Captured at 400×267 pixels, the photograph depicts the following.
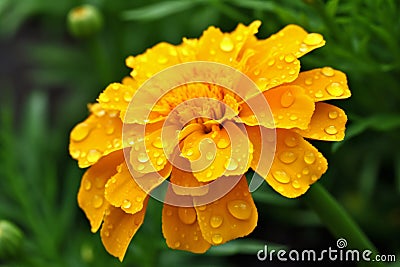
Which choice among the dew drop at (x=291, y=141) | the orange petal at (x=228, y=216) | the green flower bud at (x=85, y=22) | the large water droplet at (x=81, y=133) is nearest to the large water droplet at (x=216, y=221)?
the orange petal at (x=228, y=216)

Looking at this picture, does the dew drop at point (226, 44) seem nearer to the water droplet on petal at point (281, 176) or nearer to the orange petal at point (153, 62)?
the orange petal at point (153, 62)

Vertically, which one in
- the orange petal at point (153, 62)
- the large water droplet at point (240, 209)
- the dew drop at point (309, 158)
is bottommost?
the large water droplet at point (240, 209)

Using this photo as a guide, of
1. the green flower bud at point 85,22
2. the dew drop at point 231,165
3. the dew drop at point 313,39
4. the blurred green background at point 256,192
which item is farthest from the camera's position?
the green flower bud at point 85,22

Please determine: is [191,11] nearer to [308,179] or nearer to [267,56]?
[267,56]

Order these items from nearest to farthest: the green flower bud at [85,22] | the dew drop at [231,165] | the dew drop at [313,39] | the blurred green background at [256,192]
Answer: the dew drop at [231,165] → the dew drop at [313,39] → the blurred green background at [256,192] → the green flower bud at [85,22]

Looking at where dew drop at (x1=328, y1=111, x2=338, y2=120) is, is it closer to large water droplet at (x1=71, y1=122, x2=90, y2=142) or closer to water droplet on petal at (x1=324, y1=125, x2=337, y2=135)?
water droplet on petal at (x1=324, y1=125, x2=337, y2=135)

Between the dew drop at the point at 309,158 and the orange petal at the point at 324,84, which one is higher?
the orange petal at the point at 324,84
